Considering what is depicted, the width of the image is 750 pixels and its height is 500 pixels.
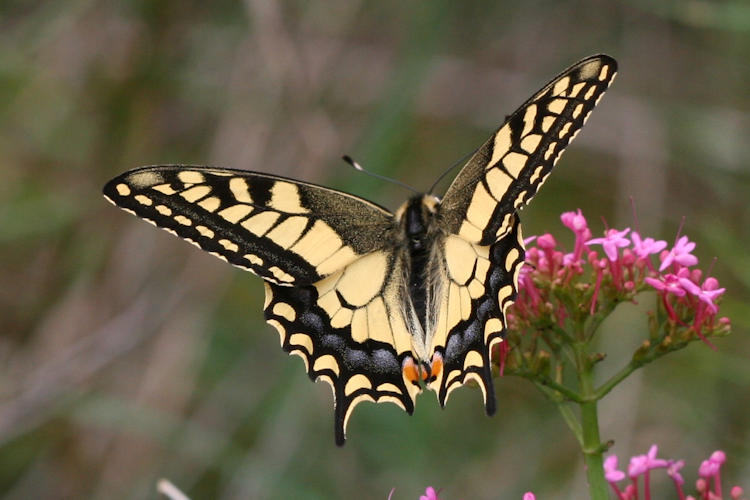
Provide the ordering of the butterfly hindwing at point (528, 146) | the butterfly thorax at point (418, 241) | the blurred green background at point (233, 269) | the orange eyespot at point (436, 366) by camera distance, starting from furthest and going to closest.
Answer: the blurred green background at point (233, 269)
the butterfly thorax at point (418, 241)
the orange eyespot at point (436, 366)
the butterfly hindwing at point (528, 146)

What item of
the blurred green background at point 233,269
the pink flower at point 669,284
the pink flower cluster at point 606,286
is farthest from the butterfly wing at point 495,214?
the blurred green background at point 233,269

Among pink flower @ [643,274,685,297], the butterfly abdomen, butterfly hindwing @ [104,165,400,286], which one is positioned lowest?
butterfly hindwing @ [104,165,400,286]

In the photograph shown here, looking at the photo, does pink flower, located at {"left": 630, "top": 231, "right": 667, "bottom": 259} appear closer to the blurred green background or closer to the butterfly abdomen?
the butterfly abdomen

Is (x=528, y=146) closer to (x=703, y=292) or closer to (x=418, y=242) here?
(x=418, y=242)

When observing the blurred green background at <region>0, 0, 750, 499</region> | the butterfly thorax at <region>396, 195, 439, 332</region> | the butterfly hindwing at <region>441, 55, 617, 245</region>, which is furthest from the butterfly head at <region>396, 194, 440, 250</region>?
the blurred green background at <region>0, 0, 750, 499</region>

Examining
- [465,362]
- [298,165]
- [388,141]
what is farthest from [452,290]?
[298,165]

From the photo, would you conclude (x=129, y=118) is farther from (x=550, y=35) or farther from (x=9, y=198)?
(x=550, y=35)

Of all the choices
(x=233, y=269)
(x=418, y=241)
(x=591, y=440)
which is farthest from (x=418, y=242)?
(x=233, y=269)

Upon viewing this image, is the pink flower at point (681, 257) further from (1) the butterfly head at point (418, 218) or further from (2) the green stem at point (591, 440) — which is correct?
(1) the butterfly head at point (418, 218)
